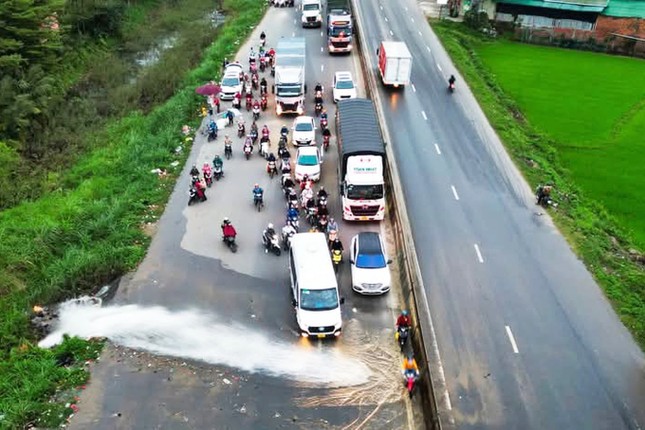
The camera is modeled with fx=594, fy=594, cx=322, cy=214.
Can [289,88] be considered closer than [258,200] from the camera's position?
No

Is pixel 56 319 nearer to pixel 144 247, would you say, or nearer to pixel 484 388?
pixel 144 247

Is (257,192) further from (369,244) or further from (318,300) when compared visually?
A: (318,300)

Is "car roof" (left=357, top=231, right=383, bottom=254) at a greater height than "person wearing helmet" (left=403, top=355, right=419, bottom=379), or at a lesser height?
greater

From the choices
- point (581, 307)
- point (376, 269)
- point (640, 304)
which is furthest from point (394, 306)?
point (640, 304)

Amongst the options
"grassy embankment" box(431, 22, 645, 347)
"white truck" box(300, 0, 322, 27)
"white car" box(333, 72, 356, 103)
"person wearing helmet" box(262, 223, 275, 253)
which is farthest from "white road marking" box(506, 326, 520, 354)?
"white truck" box(300, 0, 322, 27)

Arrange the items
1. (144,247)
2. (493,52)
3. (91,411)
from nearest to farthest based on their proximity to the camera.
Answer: (91,411), (144,247), (493,52)

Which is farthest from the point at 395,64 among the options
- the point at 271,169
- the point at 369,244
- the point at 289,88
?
the point at 369,244

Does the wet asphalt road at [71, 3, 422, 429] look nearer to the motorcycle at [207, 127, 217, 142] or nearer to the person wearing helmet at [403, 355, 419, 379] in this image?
the person wearing helmet at [403, 355, 419, 379]
